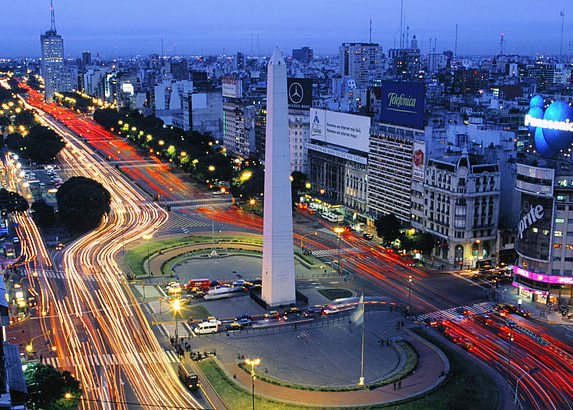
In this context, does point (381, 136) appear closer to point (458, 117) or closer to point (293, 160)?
point (293, 160)

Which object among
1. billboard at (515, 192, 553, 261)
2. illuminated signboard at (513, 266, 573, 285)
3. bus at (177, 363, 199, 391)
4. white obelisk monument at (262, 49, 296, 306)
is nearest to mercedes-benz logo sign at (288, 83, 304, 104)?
billboard at (515, 192, 553, 261)

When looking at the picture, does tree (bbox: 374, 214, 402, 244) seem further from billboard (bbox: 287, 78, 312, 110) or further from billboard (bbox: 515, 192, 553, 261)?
billboard (bbox: 287, 78, 312, 110)

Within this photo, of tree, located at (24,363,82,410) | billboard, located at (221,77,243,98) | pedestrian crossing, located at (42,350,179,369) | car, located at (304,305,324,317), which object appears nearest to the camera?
tree, located at (24,363,82,410)

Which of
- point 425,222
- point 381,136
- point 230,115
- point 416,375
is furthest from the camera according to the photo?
point 230,115

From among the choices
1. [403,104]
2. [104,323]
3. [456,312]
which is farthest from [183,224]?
[456,312]

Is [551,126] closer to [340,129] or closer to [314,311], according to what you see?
[314,311]

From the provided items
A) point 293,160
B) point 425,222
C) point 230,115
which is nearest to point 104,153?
point 230,115

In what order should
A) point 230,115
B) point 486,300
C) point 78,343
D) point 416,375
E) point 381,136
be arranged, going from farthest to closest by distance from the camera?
point 230,115 → point 381,136 → point 486,300 → point 78,343 → point 416,375
